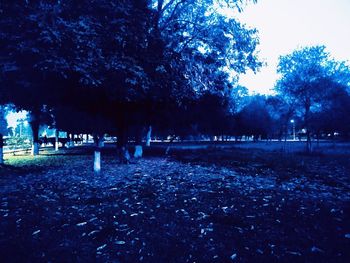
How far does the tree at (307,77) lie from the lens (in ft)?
99.8

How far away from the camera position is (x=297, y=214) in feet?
22.1

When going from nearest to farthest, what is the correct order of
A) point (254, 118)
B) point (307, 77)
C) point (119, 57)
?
point (119, 57)
point (307, 77)
point (254, 118)

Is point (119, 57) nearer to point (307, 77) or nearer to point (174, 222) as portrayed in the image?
point (174, 222)

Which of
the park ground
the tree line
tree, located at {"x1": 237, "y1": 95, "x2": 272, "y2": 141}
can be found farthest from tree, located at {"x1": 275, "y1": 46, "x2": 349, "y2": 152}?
tree, located at {"x1": 237, "y1": 95, "x2": 272, "y2": 141}

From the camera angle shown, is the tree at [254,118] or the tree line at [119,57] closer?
the tree line at [119,57]

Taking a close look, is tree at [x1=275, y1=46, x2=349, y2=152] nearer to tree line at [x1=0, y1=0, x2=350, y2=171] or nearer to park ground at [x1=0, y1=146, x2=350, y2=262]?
tree line at [x1=0, y1=0, x2=350, y2=171]

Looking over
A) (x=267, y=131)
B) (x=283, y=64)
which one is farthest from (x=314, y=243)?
(x=267, y=131)

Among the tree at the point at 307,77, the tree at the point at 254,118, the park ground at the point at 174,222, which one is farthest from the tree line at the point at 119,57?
the tree at the point at 254,118

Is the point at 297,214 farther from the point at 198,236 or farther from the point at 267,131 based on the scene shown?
the point at 267,131

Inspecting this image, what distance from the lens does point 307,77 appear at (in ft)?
101

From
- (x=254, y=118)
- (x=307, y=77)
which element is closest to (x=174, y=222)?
(x=307, y=77)

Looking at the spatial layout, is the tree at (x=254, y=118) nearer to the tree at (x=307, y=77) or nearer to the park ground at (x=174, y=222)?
the tree at (x=307, y=77)

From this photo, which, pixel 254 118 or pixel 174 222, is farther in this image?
pixel 254 118

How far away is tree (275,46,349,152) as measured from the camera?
30.4m
